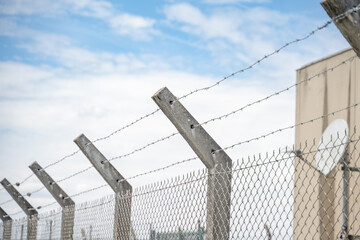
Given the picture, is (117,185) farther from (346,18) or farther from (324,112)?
(324,112)

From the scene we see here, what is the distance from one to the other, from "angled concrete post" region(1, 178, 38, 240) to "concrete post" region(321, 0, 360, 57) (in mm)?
7059

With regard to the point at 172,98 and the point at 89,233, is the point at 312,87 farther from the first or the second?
the point at 172,98

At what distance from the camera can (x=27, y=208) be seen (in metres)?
9.50

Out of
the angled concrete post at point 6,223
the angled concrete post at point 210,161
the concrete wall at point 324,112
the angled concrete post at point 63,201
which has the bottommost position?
the angled concrete post at point 210,161

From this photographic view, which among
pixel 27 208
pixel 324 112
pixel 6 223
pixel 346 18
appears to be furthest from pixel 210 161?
pixel 6 223

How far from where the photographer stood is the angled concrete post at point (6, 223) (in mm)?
10591

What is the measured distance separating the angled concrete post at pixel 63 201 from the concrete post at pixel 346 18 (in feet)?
16.8

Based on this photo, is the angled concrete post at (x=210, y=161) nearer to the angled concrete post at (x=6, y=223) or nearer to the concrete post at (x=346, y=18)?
the concrete post at (x=346, y=18)

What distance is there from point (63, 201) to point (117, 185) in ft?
5.86

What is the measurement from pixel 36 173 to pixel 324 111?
17.4 ft

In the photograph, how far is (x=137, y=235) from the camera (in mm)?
5527

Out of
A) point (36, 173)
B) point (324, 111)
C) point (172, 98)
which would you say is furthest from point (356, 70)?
point (172, 98)

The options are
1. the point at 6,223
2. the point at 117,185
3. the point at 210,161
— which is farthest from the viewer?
the point at 6,223

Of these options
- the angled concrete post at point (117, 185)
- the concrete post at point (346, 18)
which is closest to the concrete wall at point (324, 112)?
the angled concrete post at point (117, 185)
